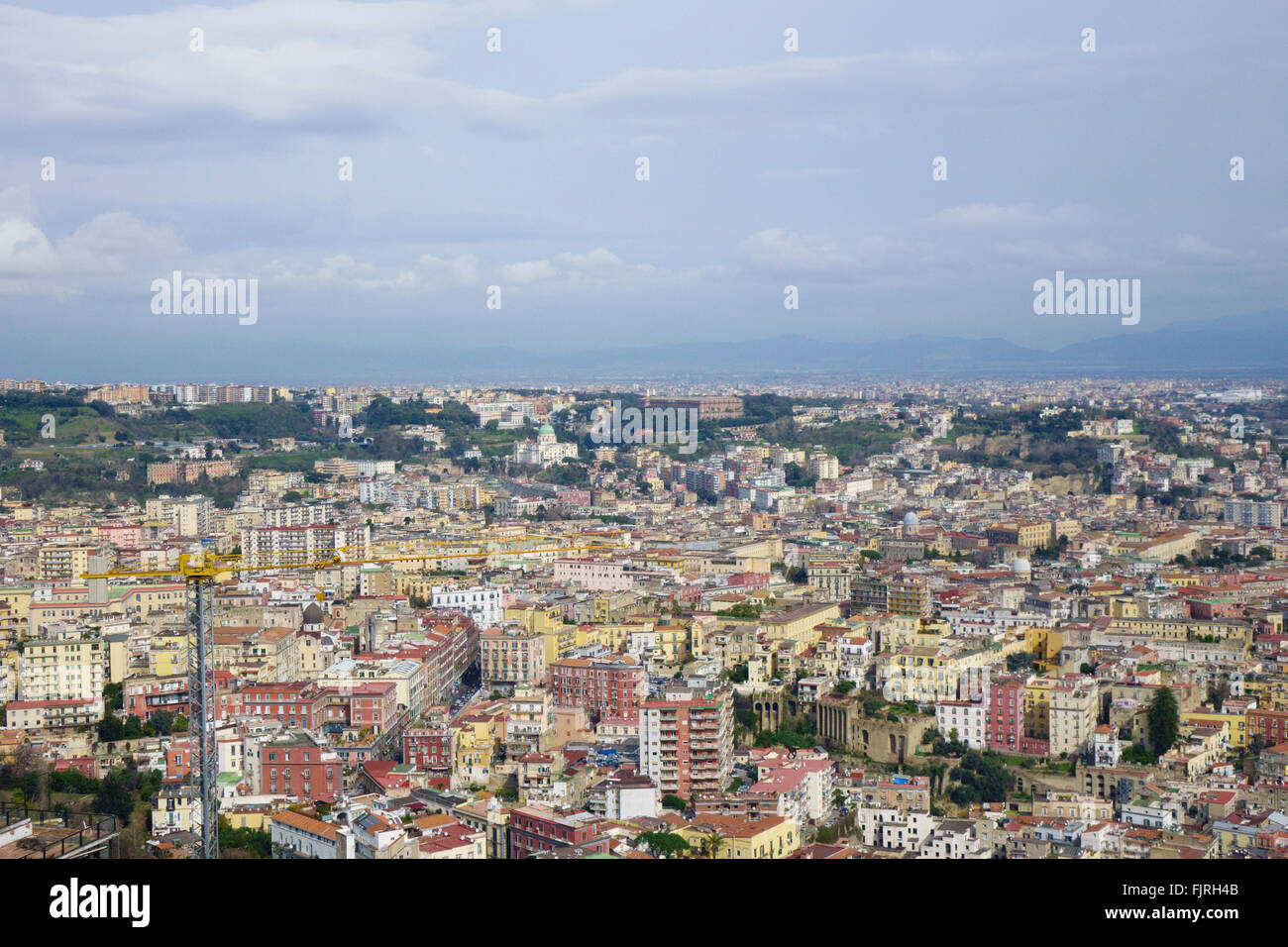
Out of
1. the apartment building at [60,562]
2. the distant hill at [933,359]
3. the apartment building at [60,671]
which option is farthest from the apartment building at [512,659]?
the distant hill at [933,359]

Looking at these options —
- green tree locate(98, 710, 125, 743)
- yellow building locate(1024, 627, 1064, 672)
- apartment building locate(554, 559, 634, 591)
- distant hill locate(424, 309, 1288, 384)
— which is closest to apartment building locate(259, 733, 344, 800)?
green tree locate(98, 710, 125, 743)

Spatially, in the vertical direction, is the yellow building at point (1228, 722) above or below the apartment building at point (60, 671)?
below

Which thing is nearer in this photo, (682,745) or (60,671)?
(682,745)

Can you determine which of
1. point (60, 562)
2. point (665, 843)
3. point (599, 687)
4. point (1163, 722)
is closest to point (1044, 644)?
point (1163, 722)

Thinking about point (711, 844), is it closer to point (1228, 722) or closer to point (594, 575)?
point (1228, 722)

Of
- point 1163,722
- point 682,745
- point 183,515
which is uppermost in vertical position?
point 183,515

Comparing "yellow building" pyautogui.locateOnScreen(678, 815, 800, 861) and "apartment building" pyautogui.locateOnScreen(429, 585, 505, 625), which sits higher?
"apartment building" pyautogui.locateOnScreen(429, 585, 505, 625)

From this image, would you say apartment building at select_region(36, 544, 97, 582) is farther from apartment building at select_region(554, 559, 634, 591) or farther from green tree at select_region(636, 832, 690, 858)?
green tree at select_region(636, 832, 690, 858)

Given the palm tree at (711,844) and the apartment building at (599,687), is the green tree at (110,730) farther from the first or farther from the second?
the palm tree at (711,844)
